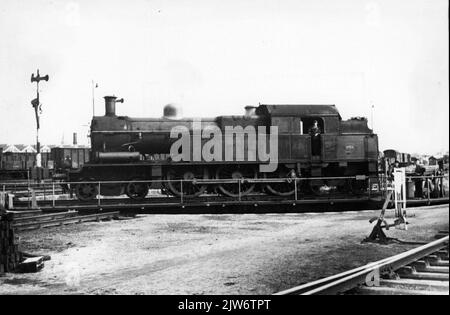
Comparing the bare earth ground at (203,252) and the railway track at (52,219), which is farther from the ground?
the railway track at (52,219)

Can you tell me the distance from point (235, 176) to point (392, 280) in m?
9.89

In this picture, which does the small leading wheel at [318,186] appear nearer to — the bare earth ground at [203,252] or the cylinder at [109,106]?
the bare earth ground at [203,252]

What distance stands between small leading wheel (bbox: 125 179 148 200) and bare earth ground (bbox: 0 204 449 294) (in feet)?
6.87

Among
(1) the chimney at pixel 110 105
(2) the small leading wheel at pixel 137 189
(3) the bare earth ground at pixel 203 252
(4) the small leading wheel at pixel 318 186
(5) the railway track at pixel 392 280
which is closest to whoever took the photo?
(5) the railway track at pixel 392 280

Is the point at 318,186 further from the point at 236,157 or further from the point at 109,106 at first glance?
the point at 109,106

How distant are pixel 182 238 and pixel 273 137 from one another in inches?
260

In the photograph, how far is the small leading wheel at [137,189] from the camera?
14.8m

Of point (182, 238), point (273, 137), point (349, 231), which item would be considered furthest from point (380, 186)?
point (182, 238)

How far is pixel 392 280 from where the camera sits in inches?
206

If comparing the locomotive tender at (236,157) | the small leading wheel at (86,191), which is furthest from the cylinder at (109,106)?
the small leading wheel at (86,191)

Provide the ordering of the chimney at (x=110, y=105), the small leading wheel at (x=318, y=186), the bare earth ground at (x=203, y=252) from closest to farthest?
the bare earth ground at (x=203, y=252) < the small leading wheel at (x=318, y=186) < the chimney at (x=110, y=105)

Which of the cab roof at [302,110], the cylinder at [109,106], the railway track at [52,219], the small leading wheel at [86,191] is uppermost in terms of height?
the cylinder at [109,106]
